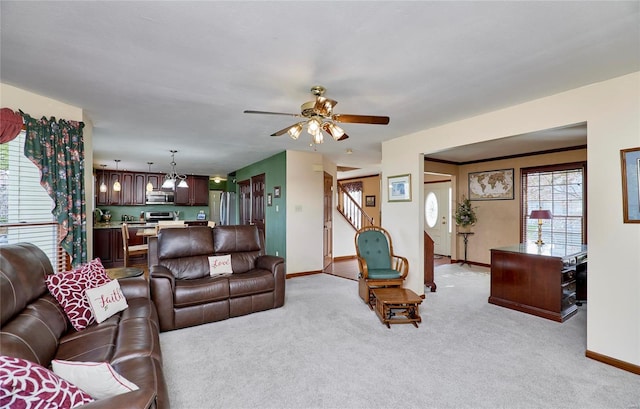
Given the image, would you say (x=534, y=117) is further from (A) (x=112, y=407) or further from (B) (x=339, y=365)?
(A) (x=112, y=407)

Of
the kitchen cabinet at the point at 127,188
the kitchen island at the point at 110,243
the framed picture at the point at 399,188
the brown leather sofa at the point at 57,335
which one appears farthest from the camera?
the kitchen cabinet at the point at 127,188

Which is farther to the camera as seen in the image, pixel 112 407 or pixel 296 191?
pixel 296 191

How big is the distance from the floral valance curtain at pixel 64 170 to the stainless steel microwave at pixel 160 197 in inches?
220

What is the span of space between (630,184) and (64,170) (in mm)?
5161

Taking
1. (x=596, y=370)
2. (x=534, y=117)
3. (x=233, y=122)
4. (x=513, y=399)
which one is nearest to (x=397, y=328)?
(x=513, y=399)

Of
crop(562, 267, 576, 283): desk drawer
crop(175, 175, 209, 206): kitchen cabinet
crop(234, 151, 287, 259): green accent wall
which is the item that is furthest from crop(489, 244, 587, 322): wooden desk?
crop(175, 175, 209, 206): kitchen cabinet

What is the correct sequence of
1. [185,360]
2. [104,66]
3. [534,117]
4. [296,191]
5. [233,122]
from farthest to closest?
[296,191]
[233,122]
[534,117]
[185,360]
[104,66]

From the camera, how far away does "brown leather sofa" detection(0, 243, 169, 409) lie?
140cm

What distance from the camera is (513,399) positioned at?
1.99 m

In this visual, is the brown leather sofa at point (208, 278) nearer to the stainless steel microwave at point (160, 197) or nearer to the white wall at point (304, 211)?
the white wall at point (304, 211)

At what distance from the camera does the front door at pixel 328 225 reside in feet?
20.8

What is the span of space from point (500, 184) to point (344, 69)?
5400 mm

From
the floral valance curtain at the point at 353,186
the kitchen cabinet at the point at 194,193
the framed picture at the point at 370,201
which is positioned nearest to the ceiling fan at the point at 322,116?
the framed picture at the point at 370,201

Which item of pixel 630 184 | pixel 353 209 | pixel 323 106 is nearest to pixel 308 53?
pixel 323 106
